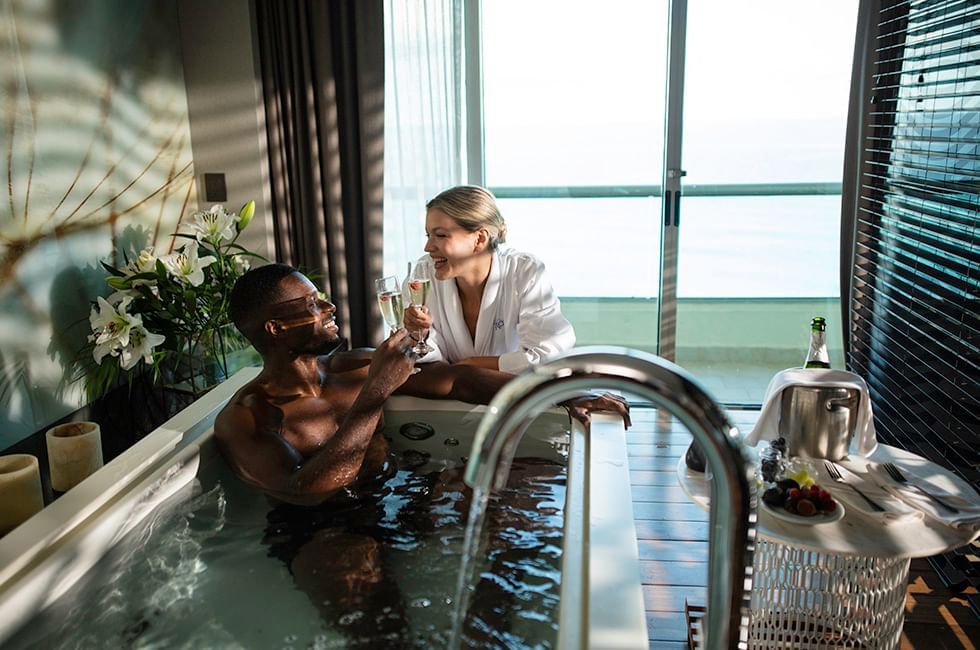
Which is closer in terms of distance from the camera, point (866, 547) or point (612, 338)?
point (866, 547)

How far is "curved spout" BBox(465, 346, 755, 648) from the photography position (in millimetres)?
712

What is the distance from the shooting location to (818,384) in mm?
1968

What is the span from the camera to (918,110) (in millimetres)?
2938

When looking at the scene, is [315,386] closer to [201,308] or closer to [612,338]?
[201,308]

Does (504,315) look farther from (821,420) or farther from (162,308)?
(821,420)

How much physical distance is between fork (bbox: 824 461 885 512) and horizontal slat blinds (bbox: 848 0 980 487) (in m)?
0.69

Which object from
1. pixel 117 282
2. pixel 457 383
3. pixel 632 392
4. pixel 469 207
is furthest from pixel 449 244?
pixel 632 392

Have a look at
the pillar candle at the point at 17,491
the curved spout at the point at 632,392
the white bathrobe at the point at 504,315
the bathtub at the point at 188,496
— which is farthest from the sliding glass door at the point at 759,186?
the curved spout at the point at 632,392

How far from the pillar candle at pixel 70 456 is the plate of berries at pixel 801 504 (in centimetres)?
159

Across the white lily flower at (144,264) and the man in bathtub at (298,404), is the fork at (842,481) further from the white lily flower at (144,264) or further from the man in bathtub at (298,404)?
the white lily flower at (144,264)

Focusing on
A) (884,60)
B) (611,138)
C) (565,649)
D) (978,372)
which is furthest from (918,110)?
(565,649)

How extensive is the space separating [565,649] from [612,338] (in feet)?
10.00

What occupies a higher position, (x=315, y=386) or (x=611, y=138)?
(x=611, y=138)

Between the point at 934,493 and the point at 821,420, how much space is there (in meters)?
0.28
